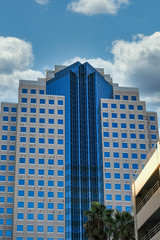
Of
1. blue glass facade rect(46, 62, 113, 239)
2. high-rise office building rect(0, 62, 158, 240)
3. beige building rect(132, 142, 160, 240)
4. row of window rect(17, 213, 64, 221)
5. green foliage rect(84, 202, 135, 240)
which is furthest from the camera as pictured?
blue glass facade rect(46, 62, 113, 239)

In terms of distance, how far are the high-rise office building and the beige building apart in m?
58.2

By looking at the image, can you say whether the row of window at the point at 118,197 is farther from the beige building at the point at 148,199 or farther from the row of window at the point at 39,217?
the beige building at the point at 148,199

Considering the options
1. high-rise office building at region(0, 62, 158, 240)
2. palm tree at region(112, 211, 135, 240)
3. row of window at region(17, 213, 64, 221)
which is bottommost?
palm tree at region(112, 211, 135, 240)

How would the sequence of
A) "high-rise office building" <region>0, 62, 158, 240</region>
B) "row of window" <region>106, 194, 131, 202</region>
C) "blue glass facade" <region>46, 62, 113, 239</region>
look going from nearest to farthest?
"high-rise office building" <region>0, 62, 158, 240</region> < "blue glass facade" <region>46, 62, 113, 239</region> < "row of window" <region>106, 194, 131, 202</region>

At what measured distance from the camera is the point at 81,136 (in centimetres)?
12006

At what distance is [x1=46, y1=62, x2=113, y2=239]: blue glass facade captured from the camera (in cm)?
11181

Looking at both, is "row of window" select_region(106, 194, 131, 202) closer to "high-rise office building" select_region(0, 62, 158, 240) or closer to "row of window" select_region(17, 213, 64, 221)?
"high-rise office building" select_region(0, 62, 158, 240)

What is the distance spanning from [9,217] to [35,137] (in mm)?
21098

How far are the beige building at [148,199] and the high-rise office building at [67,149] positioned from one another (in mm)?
58152

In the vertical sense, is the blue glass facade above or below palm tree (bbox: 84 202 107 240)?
above

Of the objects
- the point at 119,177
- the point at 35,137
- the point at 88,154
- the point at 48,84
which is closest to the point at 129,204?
the point at 119,177

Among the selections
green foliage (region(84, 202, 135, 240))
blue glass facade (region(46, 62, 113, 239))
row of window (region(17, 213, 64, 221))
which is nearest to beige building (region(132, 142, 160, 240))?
green foliage (region(84, 202, 135, 240))

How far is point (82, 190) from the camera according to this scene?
373 feet

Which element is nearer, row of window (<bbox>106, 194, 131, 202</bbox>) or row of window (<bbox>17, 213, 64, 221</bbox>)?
row of window (<bbox>17, 213, 64, 221</bbox>)
